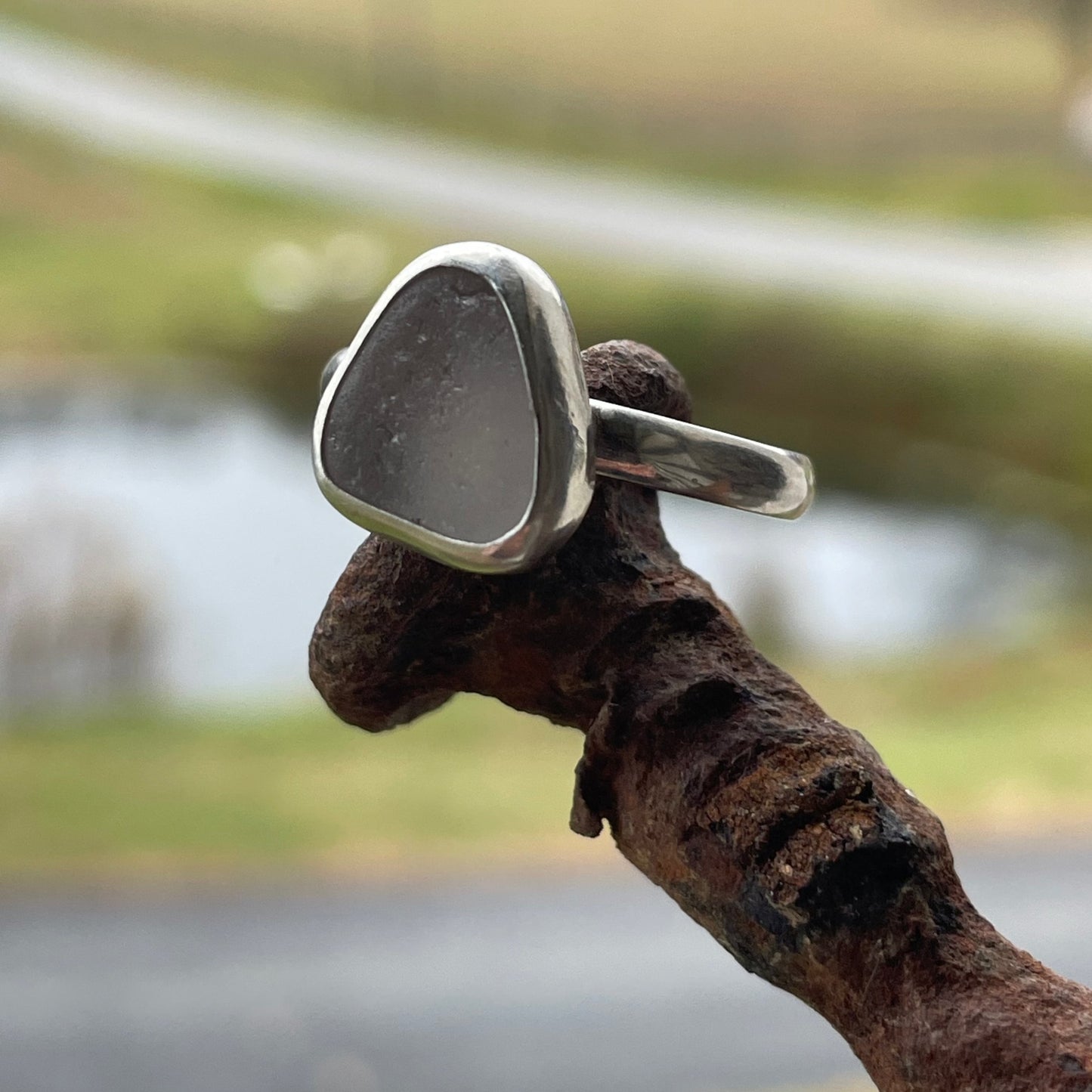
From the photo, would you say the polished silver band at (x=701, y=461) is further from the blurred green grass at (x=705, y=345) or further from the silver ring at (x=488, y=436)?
the blurred green grass at (x=705, y=345)

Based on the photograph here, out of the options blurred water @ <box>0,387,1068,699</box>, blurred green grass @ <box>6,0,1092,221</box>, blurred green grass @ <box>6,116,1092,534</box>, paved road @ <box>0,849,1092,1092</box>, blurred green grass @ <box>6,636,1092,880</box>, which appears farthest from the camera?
blurred green grass @ <box>6,0,1092,221</box>

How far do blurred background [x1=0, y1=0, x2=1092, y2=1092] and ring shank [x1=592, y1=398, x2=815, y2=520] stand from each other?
4.12 feet

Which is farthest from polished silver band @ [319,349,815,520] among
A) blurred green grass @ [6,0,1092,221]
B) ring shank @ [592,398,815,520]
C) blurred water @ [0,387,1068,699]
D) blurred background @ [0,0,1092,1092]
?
blurred green grass @ [6,0,1092,221]

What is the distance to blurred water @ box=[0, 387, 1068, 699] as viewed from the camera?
2.47 meters

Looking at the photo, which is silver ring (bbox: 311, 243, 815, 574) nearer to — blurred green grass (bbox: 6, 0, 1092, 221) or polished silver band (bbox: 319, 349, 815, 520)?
polished silver band (bbox: 319, 349, 815, 520)

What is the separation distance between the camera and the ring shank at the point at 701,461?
1.32ft

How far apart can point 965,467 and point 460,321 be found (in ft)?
8.85

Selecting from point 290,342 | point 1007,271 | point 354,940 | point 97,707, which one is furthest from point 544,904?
point 1007,271

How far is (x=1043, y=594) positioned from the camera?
2643mm

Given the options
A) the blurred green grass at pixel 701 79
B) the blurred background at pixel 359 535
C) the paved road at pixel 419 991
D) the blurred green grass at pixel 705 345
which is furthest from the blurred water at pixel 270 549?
the blurred green grass at pixel 701 79

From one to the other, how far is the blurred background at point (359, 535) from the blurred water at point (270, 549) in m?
0.01

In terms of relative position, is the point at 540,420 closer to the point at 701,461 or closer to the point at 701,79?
the point at 701,461

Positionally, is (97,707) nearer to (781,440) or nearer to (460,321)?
(781,440)

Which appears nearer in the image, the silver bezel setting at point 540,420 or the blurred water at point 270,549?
the silver bezel setting at point 540,420
